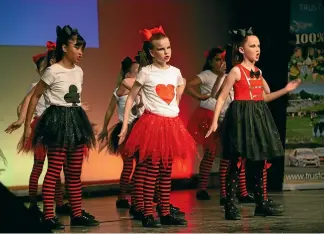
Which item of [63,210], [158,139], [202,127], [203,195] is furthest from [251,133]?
[203,195]

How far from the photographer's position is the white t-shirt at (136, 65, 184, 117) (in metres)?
7.25

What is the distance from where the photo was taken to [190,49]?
412 inches

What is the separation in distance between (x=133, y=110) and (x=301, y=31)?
8.12ft

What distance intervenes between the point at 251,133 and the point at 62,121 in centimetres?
140

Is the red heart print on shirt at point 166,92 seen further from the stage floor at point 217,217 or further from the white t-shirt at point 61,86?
the stage floor at point 217,217

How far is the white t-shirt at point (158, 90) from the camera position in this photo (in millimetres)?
7250

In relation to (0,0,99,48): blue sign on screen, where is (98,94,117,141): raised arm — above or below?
below

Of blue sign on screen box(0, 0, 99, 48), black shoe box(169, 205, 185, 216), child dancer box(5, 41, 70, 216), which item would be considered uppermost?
blue sign on screen box(0, 0, 99, 48)

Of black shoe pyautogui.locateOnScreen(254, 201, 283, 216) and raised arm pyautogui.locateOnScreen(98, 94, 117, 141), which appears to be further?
raised arm pyautogui.locateOnScreen(98, 94, 117, 141)

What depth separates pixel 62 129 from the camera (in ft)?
23.4

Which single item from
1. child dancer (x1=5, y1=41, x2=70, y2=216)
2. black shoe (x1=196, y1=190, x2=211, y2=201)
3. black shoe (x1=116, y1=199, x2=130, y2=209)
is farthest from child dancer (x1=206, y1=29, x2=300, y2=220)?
black shoe (x1=196, y1=190, x2=211, y2=201)

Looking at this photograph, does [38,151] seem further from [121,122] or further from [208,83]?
[208,83]

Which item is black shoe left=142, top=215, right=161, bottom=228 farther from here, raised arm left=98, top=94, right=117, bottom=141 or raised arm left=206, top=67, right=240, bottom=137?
raised arm left=98, top=94, right=117, bottom=141

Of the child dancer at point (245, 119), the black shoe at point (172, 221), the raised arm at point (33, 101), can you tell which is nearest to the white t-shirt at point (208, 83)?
the child dancer at point (245, 119)
